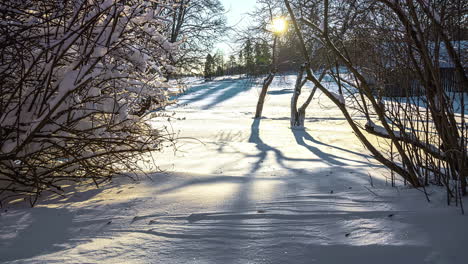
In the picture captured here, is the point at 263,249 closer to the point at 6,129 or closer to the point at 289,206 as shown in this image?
the point at 289,206

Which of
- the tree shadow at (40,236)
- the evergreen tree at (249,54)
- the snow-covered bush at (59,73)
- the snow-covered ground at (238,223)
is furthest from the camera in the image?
the evergreen tree at (249,54)

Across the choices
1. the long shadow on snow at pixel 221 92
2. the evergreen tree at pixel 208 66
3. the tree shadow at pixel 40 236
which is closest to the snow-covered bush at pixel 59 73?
the tree shadow at pixel 40 236

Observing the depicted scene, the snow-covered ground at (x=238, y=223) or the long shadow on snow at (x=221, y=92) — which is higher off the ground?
the long shadow on snow at (x=221, y=92)

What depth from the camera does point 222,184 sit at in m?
3.39

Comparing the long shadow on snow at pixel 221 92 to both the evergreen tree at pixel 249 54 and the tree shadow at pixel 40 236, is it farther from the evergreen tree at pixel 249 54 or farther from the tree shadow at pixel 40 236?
the tree shadow at pixel 40 236

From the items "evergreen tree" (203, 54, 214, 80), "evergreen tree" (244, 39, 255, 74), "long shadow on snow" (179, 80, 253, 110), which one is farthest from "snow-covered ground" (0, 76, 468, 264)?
"long shadow on snow" (179, 80, 253, 110)

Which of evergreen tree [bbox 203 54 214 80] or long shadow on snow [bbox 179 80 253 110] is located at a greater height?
evergreen tree [bbox 203 54 214 80]

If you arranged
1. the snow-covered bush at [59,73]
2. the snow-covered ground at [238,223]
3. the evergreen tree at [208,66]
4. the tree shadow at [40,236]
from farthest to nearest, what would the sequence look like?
the evergreen tree at [208,66] → the snow-covered bush at [59,73] → the tree shadow at [40,236] → the snow-covered ground at [238,223]

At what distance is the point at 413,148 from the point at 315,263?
1631 mm

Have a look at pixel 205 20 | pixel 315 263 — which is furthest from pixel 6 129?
pixel 205 20

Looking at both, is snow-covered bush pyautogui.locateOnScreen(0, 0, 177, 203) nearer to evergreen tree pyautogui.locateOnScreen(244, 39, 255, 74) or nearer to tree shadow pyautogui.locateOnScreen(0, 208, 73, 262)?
tree shadow pyautogui.locateOnScreen(0, 208, 73, 262)

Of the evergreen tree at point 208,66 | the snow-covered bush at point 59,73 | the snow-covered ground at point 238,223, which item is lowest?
the snow-covered ground at point 238,223

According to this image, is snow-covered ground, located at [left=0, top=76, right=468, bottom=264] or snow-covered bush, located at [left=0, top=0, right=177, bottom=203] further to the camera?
snow-covered bush, located at [left=0, top=0, right=177, bottom=203]

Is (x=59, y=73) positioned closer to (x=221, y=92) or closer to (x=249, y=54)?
(x=249, y=54)
